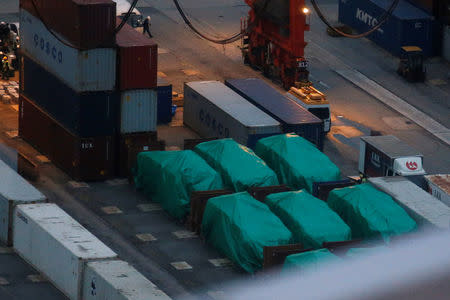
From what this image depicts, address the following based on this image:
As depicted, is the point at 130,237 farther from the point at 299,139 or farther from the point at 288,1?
the point at 288,1

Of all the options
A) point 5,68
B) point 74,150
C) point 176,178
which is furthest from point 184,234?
point 5,68

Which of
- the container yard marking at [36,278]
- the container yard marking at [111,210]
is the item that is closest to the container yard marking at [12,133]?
the container yard marking at [111,210]

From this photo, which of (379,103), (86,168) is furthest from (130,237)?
(379,103)

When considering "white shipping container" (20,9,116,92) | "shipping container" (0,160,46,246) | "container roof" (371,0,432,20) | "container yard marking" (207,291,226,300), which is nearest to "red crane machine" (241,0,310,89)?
"container roof" (371,0,432,20)

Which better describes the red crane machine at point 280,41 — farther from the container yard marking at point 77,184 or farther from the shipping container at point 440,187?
the container yard marking at point 77,184

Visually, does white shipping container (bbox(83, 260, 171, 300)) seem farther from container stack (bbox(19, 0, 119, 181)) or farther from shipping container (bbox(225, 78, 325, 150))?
shipping container (bbox(225, 78, 325, 150))

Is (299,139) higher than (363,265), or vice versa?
(363,265)

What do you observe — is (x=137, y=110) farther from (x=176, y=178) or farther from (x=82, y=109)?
(x=176, y=178)
